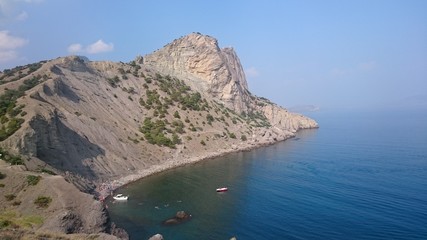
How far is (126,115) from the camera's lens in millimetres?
100250

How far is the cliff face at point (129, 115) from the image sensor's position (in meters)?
62.9

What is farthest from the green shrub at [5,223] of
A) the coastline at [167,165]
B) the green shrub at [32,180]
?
the coastline at [167,165]

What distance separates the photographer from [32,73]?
294 ft

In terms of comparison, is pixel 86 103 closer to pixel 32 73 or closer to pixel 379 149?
pixel 32 73

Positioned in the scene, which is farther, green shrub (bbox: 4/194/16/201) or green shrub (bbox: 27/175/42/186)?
green shrub (bbox: 27/175/42/186)

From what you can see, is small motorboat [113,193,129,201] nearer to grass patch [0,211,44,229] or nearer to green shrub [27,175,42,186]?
green shrub [27,175,42,186]

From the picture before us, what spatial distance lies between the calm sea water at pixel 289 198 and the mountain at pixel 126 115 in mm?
9072

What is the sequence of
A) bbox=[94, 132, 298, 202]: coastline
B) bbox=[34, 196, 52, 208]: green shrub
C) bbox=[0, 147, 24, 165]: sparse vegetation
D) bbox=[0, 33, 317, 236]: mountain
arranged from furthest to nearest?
Answer: bbox=[94, 132, 298, 202]: coastline
bbox=[0, 33, 317, 236]: mountain
bbox=[0, 147, 24, 165]: sparse vegetation
bbox=[34, 196, 52, 208]: green shrub

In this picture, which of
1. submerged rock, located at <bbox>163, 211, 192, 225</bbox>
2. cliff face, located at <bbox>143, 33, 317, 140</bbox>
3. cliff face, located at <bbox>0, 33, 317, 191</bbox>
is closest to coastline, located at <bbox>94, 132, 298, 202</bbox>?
cliff face, located at <bbox>0, 33, 317, 191</bbox>

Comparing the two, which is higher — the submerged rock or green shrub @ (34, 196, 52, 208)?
green shrub @ (34, 196, 52, 208)

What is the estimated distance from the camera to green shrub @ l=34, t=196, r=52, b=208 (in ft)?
133

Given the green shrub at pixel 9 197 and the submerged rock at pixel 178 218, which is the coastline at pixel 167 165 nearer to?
the submerged rock at pixel 178 218

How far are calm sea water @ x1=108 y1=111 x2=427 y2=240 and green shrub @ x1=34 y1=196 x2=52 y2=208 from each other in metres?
10.6

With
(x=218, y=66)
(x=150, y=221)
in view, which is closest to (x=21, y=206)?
(x=150, y=221)
